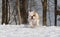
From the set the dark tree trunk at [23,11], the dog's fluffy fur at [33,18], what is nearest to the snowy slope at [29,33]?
the dog's fluffy fur at [33,18]

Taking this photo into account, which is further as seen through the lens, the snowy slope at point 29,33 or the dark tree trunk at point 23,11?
the dark tree trunk at point 23,11

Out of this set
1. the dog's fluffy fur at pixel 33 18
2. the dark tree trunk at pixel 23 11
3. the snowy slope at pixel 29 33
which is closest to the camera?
the snowy slope at pixel 29 33

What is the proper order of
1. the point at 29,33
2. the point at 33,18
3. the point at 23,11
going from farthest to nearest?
the point at 23,11 < the point at 33,18 < the point at 29,33

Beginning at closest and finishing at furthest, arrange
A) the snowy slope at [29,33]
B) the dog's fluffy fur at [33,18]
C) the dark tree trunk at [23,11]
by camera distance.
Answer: the snowy slope at [29,33] < the dog's fluffy fur at [33,18] < the dark tree trunk at [23,11]

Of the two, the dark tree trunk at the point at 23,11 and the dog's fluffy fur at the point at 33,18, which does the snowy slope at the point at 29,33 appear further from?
the dark tree trunk at the point at 23,11

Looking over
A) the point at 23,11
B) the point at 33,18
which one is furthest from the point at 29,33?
the point at 23,11

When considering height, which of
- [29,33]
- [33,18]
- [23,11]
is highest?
[23,11]

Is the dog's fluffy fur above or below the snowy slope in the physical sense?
above

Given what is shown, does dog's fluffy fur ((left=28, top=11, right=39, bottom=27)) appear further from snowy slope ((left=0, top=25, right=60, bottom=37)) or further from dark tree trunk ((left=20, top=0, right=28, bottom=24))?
dark tree trunk ((left=20, top=0, right=28, bottom=24))

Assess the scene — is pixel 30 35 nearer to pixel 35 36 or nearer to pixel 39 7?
pixel 35 36

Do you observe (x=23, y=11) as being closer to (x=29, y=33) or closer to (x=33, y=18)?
(x=33, y=18)

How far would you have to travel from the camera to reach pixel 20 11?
7449 mm

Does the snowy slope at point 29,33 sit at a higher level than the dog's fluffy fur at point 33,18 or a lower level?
lower

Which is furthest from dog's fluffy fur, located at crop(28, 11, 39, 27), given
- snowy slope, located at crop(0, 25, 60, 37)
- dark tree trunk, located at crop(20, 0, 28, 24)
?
dark tree trunk, located at crop(20, 0, 28, 24)
